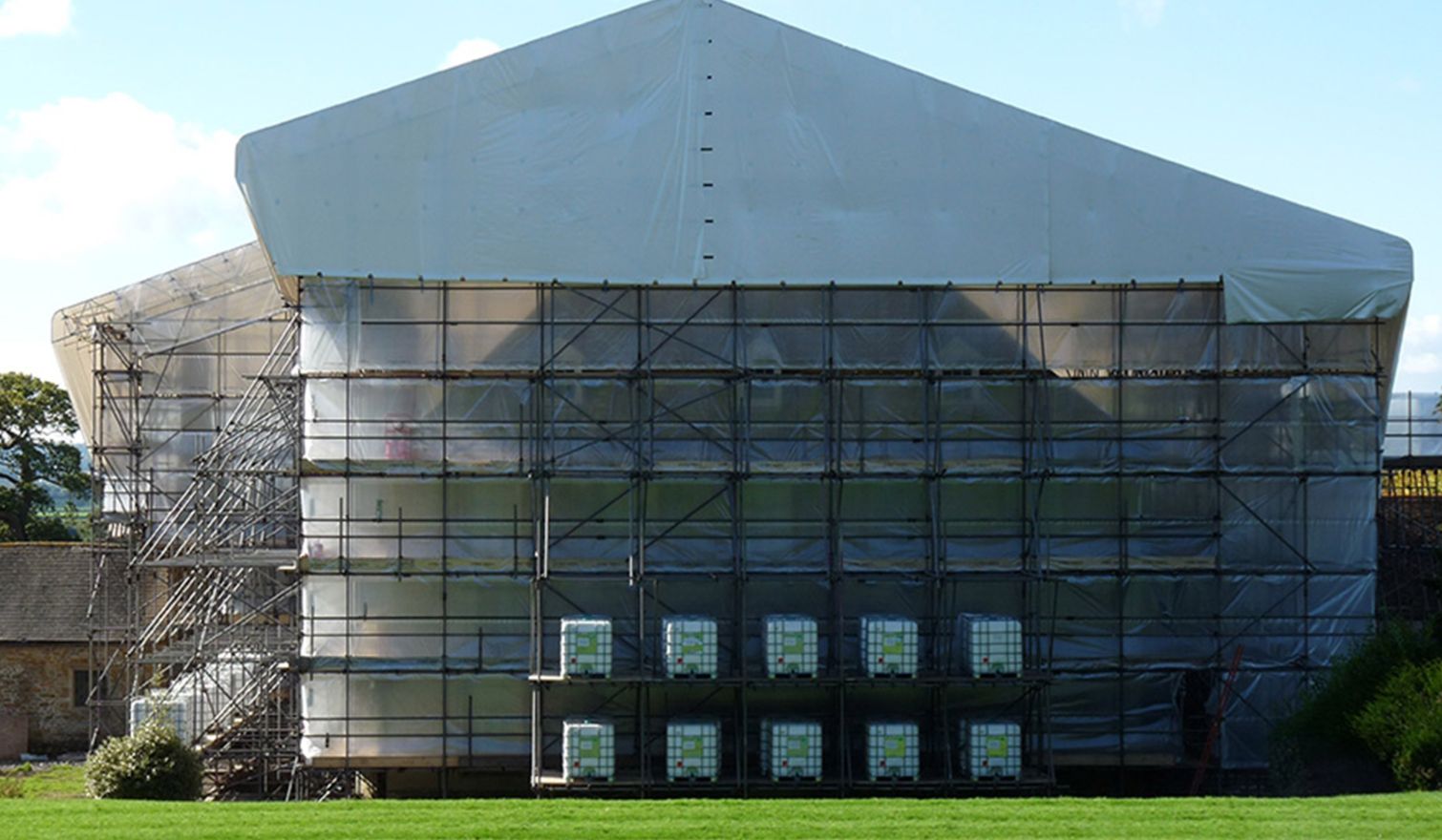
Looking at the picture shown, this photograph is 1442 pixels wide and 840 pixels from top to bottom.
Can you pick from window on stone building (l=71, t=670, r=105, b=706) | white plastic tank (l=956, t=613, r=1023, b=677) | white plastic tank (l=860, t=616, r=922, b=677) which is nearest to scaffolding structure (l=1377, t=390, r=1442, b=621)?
white plastic tank (l=956, t=613, r=1023, b=677)

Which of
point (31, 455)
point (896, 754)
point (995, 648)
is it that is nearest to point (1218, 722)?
point (995, 648)

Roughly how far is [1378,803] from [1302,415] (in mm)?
6902

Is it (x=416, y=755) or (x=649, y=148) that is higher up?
(x=649, y=148)

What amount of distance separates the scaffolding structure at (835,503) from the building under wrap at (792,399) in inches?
2.1

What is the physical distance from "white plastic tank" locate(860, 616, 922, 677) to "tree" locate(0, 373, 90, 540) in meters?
30.7

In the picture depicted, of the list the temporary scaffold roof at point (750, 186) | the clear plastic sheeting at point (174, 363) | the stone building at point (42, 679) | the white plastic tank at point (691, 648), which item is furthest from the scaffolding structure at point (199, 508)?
the white plastic tank at point (691, 648)

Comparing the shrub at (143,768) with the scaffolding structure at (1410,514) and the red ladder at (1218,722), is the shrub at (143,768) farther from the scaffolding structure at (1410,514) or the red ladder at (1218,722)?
the scaffolding structure at (1410,514)

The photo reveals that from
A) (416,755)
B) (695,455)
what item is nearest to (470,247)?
(695,455)

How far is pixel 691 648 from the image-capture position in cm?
2241

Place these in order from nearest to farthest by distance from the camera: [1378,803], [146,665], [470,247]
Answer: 1. [1378,803]
2. [470,247]
3. [146,665]

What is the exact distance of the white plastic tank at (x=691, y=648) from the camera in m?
22.4

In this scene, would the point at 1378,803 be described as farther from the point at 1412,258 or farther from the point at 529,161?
the point at 529,161

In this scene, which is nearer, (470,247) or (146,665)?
(470,247)

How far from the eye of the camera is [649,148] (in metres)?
23.7
